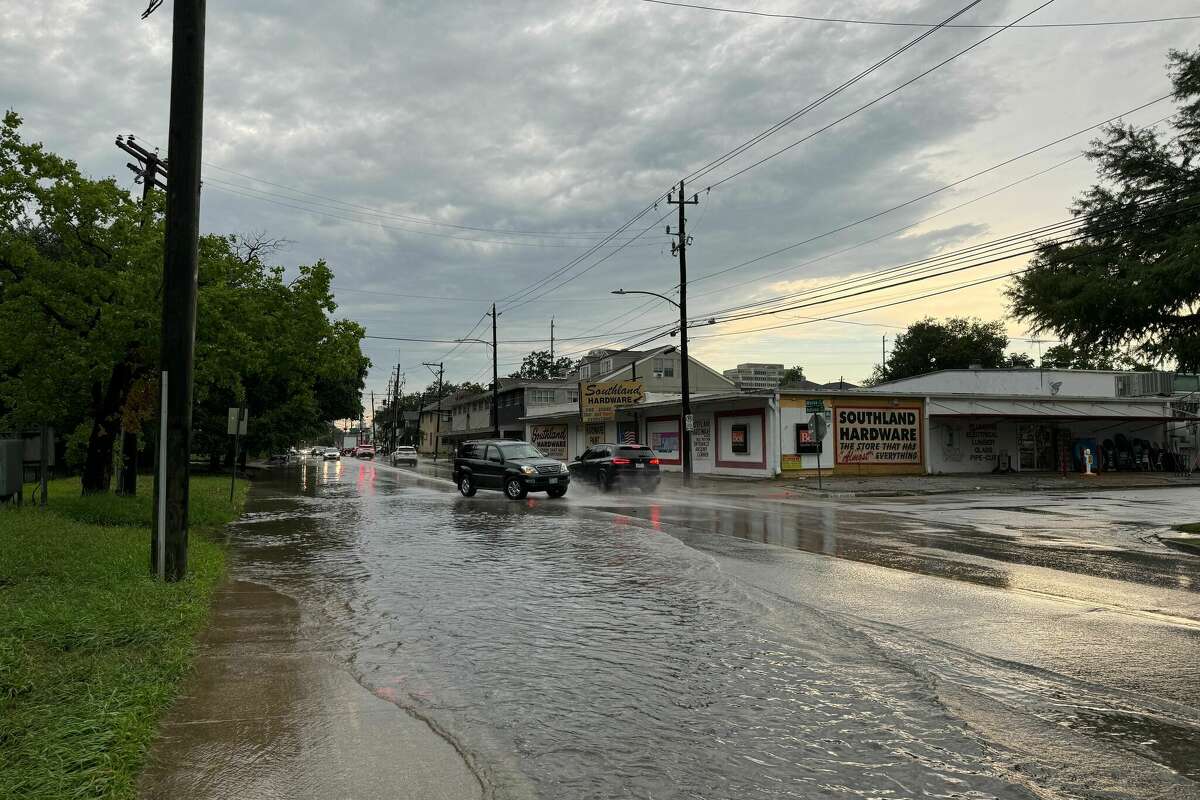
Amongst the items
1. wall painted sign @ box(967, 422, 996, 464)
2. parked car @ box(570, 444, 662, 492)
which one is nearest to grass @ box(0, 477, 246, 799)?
parked car @ box(570, 444, 662, 492)

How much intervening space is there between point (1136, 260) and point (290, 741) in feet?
66.1

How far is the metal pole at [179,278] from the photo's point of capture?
8648 mm

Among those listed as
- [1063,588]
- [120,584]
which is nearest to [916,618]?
[1063,588]

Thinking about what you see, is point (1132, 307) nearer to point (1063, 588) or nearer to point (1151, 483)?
point (1063, 588)

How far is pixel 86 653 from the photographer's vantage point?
19.0ft

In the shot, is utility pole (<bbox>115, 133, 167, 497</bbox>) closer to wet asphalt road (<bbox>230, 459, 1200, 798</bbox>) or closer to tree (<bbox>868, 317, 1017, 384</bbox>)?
wet asphalt road (<bbox>230, 459, 1200, 798</bbox>)

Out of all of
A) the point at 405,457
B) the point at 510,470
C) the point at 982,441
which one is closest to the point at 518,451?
the point at 510,470

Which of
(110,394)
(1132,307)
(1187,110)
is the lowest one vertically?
(110,394)

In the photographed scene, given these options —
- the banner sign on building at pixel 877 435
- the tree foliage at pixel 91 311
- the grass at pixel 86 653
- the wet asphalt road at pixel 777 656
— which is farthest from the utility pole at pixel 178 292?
the banner sign on building at pixel 877 435

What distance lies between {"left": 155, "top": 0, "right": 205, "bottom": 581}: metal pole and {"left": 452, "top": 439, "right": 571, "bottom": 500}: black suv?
14.0 metres

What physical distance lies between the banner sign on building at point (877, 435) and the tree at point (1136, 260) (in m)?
16.2

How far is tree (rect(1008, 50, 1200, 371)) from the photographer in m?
16.9

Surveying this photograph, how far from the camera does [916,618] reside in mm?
7473

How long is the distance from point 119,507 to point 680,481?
897 inches
